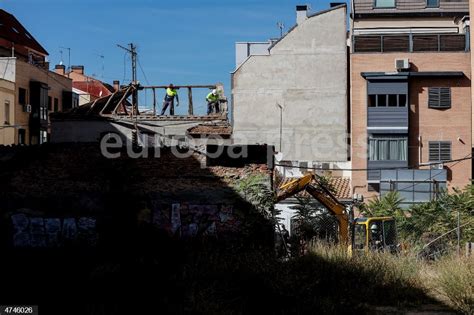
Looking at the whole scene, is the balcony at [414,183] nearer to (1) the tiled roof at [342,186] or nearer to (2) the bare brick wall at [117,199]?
Result: (1) the tiled roof at [342,186]

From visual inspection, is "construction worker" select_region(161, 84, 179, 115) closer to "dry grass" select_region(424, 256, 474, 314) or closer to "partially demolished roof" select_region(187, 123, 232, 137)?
"partially demolished roof" select_region(187, 123, 232, 137)

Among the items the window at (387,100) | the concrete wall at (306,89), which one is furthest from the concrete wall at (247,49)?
the window at (387,100)

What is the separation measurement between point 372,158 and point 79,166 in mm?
25531

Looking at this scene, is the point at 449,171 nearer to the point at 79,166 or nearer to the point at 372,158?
the point at 372,158

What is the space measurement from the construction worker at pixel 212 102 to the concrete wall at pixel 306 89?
3.94 metres

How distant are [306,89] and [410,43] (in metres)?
6.98

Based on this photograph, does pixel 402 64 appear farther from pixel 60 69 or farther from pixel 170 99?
pixel 60 69

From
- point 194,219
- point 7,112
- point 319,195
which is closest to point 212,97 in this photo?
point 7,112

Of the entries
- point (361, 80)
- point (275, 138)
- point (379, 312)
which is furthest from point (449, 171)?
point (379, 312)

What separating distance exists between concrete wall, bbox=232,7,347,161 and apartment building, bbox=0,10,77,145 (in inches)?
576

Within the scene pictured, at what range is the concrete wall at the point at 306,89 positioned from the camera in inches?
1908

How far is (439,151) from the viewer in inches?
1811

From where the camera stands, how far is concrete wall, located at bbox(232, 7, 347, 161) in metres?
48.5

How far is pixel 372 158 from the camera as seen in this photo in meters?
46.3
